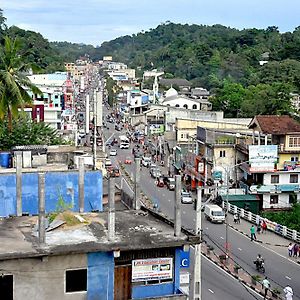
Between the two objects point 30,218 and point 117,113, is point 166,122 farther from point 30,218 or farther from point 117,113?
point 30,218

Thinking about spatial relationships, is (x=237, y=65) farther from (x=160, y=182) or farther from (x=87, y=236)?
(x=87, y=236)

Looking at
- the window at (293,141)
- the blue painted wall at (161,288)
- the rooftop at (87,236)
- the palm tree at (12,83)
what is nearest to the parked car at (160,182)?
the window at (293,141)

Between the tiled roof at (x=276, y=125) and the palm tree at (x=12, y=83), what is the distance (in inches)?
865

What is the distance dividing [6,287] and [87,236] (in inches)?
90.9

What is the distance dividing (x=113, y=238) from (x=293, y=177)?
36.1 m

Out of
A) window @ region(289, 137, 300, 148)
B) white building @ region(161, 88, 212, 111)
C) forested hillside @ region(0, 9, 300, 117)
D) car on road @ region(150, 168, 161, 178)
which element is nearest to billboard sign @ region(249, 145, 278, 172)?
window @ region(289, 137, 300, 148)

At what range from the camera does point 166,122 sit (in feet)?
285

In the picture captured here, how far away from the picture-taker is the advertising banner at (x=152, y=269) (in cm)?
1538

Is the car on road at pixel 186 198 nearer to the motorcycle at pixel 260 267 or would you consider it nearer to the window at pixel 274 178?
the window at pixel 274 178

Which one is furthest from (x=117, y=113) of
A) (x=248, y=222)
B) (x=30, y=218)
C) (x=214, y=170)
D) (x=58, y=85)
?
(x=30, y=218)

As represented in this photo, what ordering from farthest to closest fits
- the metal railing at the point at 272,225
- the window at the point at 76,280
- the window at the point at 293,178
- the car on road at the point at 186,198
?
the car on road at the point at 186,198 → the window at the point at 293,178 → the metal railing at the point at 272,225 → the window at the point at 76,280

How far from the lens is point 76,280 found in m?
15.0

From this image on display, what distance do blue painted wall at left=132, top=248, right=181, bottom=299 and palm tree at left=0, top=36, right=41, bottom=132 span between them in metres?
20.0

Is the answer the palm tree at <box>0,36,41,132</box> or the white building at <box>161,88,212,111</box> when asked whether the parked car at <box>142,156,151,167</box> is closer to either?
the white building at <box>161,88,212,111</box>
